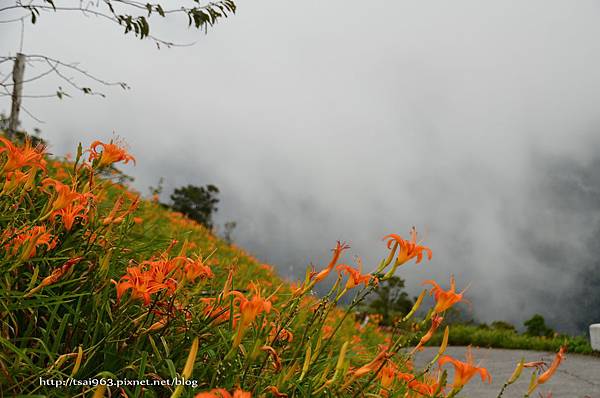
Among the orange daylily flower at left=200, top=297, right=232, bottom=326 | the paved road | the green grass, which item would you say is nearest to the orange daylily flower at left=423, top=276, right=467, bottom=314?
the orange daylily flower at left=200, top=297, right=232, bottom=326

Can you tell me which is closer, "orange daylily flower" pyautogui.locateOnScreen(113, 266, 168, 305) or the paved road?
"orange daylily flower" pyautogui.locateOnScreen(113, 266, 168, 305)

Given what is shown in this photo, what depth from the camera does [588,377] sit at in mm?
6539

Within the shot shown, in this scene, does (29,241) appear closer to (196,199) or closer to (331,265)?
(331,265)

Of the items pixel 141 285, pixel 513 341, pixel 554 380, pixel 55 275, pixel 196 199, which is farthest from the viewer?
pixel 196 199

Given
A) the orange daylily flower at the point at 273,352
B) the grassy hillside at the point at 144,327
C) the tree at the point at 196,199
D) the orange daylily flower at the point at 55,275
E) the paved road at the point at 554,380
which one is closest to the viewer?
the orange daylily flower at the point at 273,352

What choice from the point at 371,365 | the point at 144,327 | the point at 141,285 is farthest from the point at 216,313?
the point at 371,365

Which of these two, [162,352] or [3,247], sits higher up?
[3,247]

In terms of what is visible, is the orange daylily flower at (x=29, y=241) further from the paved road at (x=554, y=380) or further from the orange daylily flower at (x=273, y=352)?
the paved road at (x=554, y=380)

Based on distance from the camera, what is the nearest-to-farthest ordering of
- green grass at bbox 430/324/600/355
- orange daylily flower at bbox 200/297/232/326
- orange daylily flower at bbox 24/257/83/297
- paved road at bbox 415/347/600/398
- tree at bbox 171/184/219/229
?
orange daylily flower at bbox 24/257/83/297 → orange daylily flower at bbox 200/297/232/326 → paved road at bbox 415/347/600/398 → green grass at bbox 430/324/600/355 → tree at bbox 171/184/219/229

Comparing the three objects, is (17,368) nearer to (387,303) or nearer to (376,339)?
(376,339)

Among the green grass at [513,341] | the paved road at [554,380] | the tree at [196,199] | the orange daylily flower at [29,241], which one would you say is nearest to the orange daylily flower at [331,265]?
the orange daylily flower at [29,241]

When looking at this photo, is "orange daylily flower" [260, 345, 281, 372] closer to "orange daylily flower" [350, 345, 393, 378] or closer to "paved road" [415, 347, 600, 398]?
"orange daylily flower" [350, 345, 393, 378]

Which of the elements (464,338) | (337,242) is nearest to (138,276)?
(337,242)

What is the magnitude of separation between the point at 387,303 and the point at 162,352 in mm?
19316
